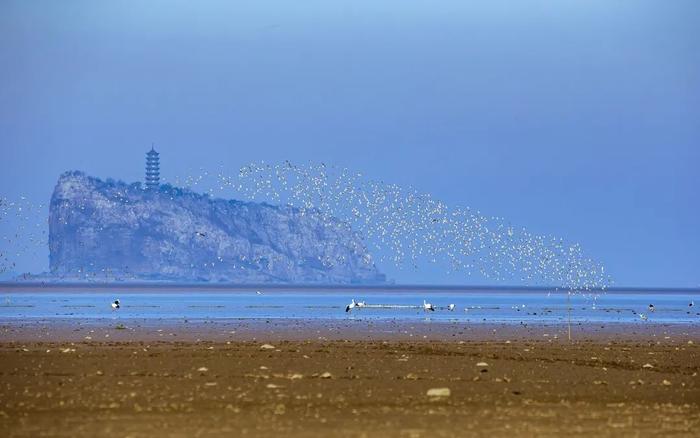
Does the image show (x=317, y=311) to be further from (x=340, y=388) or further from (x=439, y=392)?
(x=439, y=392)

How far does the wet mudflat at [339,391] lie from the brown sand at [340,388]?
0.04 meters

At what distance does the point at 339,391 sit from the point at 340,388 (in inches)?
21.6

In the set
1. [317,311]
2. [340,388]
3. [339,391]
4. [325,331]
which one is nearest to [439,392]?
[339,391]

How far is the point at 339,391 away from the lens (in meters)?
22.4

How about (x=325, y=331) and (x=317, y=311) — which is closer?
(x=325, y=331)

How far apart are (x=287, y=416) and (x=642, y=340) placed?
87.2 feet

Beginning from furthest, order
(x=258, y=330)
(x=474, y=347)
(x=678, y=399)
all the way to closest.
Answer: (x=258, y=330) → (x=474, y=347) → (x=678, y=399)

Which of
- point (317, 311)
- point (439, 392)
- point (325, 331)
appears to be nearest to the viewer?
point (439, 392)

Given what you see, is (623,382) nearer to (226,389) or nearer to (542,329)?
(226,389)

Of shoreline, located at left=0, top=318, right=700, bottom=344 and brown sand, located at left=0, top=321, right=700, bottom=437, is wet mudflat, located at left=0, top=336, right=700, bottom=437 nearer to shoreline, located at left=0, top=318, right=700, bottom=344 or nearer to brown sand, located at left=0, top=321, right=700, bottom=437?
brown sand, located at left=0, top=321, right=700, bottom=437

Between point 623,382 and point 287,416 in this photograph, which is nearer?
point 287,416

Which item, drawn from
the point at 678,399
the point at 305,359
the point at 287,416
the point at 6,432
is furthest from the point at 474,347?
the point at 6,432

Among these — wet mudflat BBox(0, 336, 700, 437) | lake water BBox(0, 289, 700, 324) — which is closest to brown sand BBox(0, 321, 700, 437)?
wet mudflat BBox(0, 336, 700, 437)

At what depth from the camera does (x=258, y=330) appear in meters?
47.4
